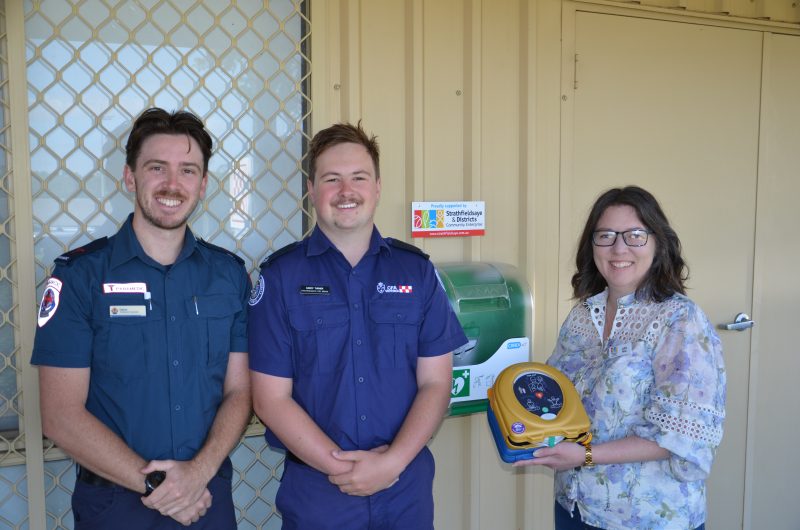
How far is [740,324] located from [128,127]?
3054 millimetres

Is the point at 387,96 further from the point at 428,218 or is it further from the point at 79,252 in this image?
the point at 79,252

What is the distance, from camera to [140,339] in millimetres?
1787

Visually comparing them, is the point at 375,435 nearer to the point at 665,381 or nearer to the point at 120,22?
the point at 665,381

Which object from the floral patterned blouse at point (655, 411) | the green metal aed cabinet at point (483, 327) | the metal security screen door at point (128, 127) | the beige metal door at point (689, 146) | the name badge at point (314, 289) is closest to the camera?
the floral patterned blouse at point (655, 411)

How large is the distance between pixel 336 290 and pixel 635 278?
893 millimetres

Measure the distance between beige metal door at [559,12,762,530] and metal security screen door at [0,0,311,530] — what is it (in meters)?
1.32

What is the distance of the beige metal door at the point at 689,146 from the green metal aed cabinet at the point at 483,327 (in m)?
0.54

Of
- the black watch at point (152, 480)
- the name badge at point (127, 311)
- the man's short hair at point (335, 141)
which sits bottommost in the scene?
the black watch at point (152, 480)

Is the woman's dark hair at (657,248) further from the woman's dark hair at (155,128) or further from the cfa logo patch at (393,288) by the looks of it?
the woman's dark hair at (155,128)

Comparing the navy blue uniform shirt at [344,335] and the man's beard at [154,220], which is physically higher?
the man's beard at [154,220]

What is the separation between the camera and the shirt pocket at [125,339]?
1.76 metres

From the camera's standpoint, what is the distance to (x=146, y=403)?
70.0 inches

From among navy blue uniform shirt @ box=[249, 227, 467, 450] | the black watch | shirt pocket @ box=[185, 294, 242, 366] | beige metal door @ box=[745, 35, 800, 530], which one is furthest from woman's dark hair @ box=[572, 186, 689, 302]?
beige metal door @ box=[745, 35, 800, 530]

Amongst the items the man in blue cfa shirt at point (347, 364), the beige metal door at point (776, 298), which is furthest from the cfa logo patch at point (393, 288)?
the beige metal door at point (776, 298)
